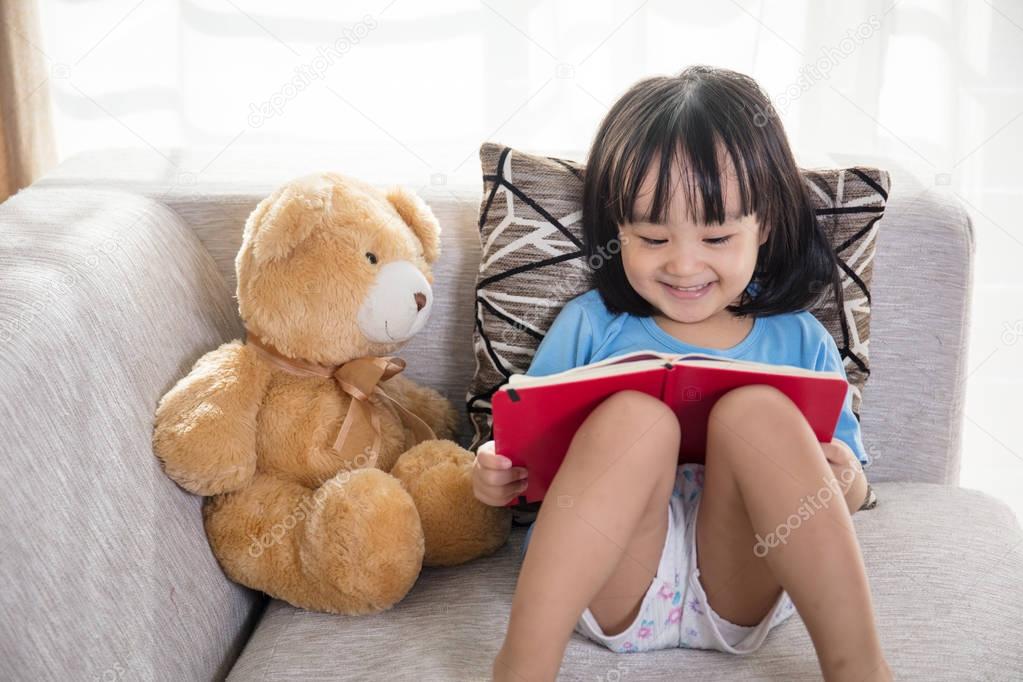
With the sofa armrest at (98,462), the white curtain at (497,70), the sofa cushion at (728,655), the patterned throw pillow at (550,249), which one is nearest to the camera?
the sofa armrest at (98,462)

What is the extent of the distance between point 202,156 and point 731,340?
91 cm

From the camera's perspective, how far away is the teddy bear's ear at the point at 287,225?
1209 mm

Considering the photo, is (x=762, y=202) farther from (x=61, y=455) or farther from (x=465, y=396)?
(x=61, y=455)

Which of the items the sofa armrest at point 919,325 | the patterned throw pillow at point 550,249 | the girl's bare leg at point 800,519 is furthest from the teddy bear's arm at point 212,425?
the sofa armrest at point 919,325

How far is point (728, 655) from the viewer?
45.1 inches

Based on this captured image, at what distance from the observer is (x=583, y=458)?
1.06 m

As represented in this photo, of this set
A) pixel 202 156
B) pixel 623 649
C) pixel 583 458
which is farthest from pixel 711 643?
pixel 202 156

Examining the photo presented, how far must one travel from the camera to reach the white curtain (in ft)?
6.33

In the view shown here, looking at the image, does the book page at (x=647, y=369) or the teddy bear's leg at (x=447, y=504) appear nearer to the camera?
the book page at (x=647, y=369)

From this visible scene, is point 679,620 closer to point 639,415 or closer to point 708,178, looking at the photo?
point 639,415

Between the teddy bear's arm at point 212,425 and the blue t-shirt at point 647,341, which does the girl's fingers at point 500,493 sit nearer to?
the blue t-shirt at point 647,341

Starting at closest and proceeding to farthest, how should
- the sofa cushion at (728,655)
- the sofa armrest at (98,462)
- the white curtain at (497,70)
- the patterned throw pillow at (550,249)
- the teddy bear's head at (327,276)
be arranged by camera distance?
the sofa armrest at (98,462) → the sofa cushion at (728,655) → the teddy bear's head at (327,276) → the patterned throw pillow at (550,249) → the white curtain at (497,70)

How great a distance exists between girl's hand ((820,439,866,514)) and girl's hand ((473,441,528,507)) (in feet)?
1.12

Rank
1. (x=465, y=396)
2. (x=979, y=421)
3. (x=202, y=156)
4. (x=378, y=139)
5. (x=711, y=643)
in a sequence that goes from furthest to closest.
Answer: (x=979, y=421) → (x=378, y=139) → (x=202, y=156) → (x=465, y=396) → (x=711, y=643)
